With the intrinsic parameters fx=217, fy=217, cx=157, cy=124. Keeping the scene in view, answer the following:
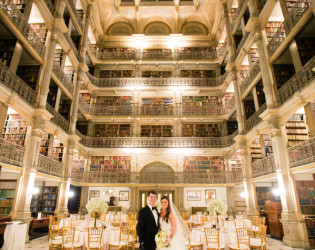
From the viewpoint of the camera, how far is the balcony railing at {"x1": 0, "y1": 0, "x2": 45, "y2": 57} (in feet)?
22.1

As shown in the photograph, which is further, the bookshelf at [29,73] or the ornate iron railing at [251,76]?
the ornate iron railing at [251,76]

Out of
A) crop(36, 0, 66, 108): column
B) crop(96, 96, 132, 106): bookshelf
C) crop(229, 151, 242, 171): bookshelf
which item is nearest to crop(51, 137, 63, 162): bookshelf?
crop(36, 0, 66, 108): column

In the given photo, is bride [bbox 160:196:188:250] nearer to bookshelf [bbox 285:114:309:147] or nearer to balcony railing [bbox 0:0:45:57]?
balcony railing [bbox 0:0:45:57]

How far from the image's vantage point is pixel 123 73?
16422mm

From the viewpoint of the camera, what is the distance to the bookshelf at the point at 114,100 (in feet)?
50.8

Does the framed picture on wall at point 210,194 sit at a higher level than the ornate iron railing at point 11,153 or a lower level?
lower

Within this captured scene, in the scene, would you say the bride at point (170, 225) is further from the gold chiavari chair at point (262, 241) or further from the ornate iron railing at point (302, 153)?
the ornate iron railing at point (302, 153)

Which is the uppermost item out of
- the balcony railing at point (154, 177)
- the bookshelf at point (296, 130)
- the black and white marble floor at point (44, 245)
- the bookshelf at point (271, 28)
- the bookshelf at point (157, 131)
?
the bookshelf at point (271, 28)

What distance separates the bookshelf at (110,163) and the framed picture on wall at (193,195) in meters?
4.10

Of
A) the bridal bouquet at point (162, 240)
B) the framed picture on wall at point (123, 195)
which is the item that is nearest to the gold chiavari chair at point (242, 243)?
the bridal bouquet at point (162, 240)

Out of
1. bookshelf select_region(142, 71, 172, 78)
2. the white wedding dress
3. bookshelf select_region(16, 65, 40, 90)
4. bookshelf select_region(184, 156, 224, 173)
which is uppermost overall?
bookshelf select_region(142, 71, 172, 78)

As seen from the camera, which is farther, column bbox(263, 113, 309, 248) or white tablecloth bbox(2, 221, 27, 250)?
column bbox(263, 113, 309, 248)

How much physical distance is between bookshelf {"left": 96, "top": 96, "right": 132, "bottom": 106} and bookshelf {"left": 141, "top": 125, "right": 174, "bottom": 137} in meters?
2.19

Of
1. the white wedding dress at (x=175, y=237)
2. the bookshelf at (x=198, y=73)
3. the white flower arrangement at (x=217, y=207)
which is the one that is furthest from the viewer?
the bookshelf at (x=198, y=73)
